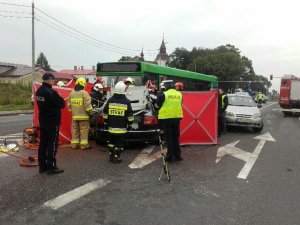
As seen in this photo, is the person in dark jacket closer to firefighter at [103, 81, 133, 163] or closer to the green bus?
the green bus

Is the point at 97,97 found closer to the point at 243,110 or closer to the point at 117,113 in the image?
the point at 117,113

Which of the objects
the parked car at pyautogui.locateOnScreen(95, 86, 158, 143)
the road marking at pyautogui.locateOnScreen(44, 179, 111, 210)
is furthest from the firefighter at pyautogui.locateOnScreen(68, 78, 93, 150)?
the road marking at pyautogui.locateOnScreen(44, 179, 111, 210)

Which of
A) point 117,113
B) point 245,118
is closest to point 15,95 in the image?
point 245,118

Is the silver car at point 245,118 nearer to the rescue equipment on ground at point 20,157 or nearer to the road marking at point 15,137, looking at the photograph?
the road marking at point 15,137

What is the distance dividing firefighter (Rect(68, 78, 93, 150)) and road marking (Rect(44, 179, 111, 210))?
9.99ft

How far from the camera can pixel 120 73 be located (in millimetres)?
13461

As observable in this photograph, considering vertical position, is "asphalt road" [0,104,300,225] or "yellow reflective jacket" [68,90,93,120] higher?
"yellow reflective jacket" [68,90,93,120]

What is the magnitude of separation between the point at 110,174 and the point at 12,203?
217cm

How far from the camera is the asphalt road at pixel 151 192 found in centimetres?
483

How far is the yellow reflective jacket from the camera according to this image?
9.20 metres

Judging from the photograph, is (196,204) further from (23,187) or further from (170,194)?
(23,187)

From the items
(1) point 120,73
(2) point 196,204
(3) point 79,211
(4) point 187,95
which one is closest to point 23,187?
(3) point 79,211

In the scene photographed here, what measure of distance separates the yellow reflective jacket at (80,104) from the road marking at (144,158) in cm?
173

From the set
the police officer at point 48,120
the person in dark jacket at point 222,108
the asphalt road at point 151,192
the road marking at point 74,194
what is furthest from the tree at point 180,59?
the road marking at point 74,194
